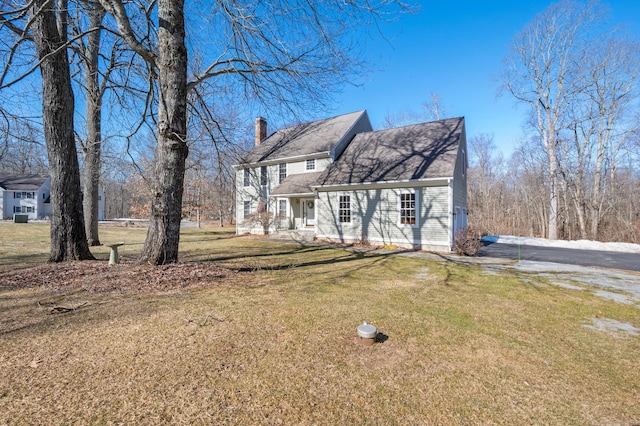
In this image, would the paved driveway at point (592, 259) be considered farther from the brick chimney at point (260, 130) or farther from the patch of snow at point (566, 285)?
the brick chimney at point (260, 130)

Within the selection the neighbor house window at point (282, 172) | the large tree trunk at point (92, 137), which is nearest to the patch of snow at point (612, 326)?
the large tree trunk at point (92, 137)

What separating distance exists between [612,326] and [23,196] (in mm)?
58764

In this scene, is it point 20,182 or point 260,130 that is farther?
point 20,182

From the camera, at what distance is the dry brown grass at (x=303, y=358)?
2.18 metres

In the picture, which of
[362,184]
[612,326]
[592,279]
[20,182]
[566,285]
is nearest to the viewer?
[612,326]

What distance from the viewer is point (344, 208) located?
1475cm

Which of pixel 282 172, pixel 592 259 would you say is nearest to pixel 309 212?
pixel 282 172

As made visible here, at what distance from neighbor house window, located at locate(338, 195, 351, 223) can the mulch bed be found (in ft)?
29.1

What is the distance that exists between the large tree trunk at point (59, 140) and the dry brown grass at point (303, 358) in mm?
1950

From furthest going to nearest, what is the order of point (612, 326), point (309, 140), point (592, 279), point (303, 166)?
point (309, 140) < point (303, 166) < point (592, 279) < point (612, 326)

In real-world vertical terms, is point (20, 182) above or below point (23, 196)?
above

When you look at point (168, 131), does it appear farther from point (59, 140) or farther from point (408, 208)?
point (408, 208)

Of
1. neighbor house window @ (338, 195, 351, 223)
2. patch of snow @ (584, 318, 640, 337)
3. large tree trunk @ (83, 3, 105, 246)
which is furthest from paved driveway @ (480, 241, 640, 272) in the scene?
large tree trunk @ (83, 3, 105, 246)

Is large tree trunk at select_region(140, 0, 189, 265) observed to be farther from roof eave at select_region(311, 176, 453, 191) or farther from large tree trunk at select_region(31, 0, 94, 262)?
roof eave at select_region(311, 176, 453, 191)
